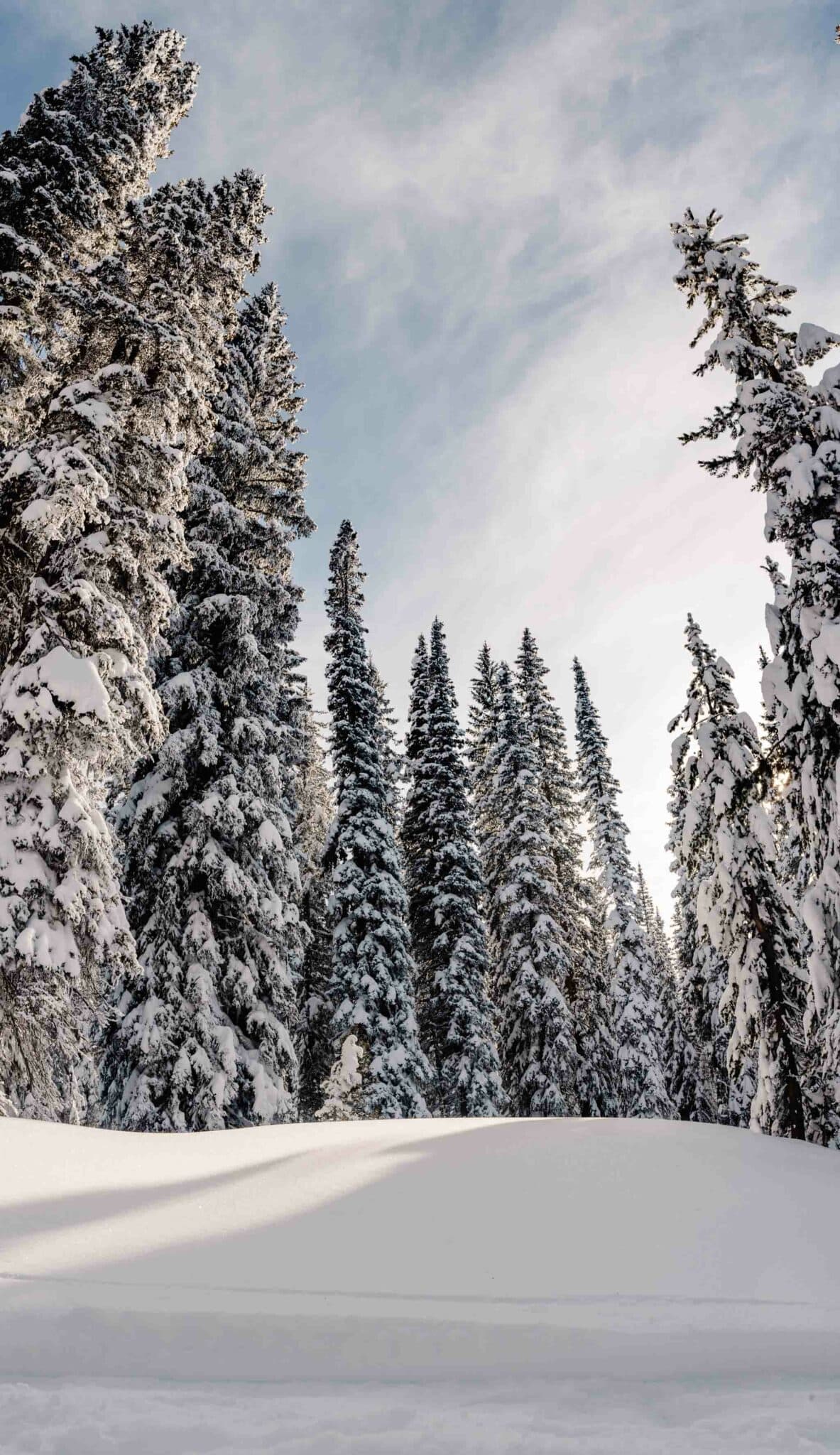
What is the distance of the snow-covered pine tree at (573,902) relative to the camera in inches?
917

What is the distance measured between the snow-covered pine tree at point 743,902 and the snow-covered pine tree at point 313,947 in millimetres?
10677

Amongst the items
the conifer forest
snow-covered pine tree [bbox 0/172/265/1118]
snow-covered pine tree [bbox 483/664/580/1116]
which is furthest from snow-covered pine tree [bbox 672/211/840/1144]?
snow-covered pine tree [bbox 483/664/580/1116]

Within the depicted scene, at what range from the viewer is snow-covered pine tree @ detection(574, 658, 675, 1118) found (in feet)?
89.2

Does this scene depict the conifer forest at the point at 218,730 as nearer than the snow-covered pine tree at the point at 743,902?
Yes

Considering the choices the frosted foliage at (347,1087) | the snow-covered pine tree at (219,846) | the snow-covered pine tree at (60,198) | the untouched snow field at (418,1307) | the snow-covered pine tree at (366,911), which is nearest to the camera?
the untouched snow field at (418,1307)

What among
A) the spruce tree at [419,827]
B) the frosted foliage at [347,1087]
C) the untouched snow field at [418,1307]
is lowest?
the untouched snow field at [418,1307]

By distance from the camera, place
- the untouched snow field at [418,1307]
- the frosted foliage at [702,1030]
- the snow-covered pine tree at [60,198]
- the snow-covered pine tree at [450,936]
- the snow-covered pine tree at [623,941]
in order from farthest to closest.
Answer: the snow-covered pine tree at [623,941]
the frosted foliage at [702,1030]
the snow-covered pine tree at [450,936]
the snow-covered pine tree at [60,198]
the untouched snow field at [418,1307]

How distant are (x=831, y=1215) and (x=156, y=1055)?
33.4 feet

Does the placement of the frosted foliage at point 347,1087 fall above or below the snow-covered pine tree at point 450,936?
below

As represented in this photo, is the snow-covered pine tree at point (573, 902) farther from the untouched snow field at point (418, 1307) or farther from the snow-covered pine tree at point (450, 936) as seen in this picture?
the untouched snow field at point (418, 1307)

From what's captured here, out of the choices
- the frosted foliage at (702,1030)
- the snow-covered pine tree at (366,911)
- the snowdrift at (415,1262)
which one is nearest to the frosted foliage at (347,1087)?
the snow-covered pine tree at (366,911)

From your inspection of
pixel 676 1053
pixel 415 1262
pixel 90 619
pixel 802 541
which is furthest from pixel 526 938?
pixel 415 1262

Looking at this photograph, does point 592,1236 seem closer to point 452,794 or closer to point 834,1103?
point 834,1103

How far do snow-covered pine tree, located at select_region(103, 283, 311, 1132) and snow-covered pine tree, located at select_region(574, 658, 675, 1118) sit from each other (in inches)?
623
